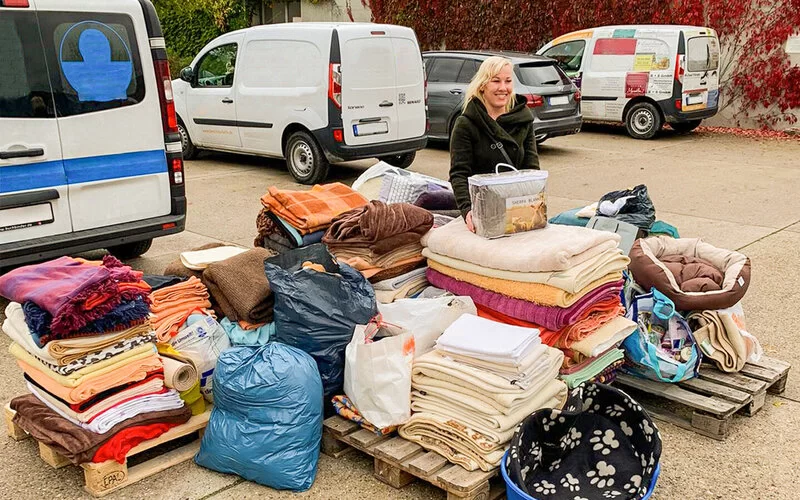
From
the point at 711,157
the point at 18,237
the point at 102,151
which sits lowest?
the point at 711,157

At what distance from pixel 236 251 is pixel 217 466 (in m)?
1.61

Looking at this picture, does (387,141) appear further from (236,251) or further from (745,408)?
(745,408)

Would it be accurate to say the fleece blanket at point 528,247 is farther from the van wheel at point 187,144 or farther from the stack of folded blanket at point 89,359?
the van wheel at point 187,144

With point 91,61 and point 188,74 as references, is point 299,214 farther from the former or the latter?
point 188,74

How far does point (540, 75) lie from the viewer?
A: 12.4 m

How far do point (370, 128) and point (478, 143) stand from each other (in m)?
5.44

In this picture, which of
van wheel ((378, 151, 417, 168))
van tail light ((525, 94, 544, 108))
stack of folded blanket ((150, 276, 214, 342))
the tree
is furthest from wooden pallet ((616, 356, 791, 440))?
the tree

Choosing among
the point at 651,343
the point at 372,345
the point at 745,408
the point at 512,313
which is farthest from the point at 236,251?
the point at 745,408

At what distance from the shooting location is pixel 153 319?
13.2 feet

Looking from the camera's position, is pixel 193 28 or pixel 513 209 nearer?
pixel 513 209

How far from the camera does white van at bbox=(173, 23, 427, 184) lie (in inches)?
378

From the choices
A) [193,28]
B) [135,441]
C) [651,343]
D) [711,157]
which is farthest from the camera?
[193,28]

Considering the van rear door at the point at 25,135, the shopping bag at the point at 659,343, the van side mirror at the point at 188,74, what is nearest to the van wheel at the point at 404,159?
the van side mirror at the point at 188,74

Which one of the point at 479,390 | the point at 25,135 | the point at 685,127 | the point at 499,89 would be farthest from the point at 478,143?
the point at 685,127
